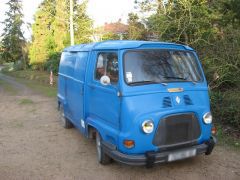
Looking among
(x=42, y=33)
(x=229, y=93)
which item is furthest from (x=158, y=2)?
(x=42, y=33)

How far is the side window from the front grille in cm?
110

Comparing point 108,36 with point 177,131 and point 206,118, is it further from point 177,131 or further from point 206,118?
point 177,131

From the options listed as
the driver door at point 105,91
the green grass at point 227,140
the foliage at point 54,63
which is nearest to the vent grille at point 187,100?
the driver door at point 105,91

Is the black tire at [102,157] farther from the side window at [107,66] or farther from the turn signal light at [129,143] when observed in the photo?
the side window at [107,66]

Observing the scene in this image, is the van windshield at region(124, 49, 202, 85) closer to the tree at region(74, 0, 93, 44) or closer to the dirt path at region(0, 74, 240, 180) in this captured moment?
the dirt path at region(0, 74, 240, 180)

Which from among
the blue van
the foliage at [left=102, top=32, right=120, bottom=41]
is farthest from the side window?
the foliage at [left=102, top=32, right=120, bottom=41]

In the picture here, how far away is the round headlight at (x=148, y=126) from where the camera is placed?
17.3 feet

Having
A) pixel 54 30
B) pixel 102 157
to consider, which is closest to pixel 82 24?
pixel 54 30

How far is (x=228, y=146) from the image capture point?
730cm

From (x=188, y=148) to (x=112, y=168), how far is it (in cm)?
144

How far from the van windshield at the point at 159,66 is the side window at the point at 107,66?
0.25m

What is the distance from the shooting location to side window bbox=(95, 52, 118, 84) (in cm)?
579

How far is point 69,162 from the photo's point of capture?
6562 millimetres

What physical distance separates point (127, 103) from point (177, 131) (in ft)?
3.13
